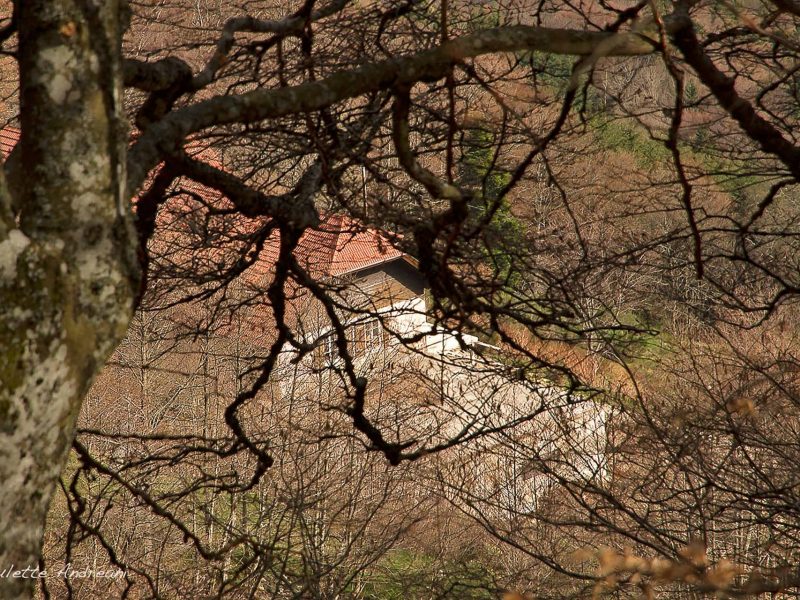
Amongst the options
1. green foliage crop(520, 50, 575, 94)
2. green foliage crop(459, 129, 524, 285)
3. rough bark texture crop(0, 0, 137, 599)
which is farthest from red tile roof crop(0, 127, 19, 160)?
rough bark texture crop(0, 0, 137, 599)

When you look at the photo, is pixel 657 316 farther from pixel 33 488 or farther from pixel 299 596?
pixel 33 488

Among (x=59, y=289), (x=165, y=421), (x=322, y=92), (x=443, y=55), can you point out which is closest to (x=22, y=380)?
(x=59, y=289)

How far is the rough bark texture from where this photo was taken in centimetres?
170

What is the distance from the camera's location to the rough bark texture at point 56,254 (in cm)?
170

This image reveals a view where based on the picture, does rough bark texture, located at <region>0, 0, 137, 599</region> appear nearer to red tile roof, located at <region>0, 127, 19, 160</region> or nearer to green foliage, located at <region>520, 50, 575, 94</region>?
green foliage, located at <region>520, 50, 575, 94</region>

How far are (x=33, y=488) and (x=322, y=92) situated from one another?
54.6 inches

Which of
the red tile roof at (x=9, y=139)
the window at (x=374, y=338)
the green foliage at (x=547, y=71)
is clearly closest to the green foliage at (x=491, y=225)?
the green foliage at (x=547, y=71)

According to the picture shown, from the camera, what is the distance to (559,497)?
39.5ft

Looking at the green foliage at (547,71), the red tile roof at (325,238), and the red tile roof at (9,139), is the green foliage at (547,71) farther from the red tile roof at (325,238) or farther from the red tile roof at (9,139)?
the red tile roof at (9,139)

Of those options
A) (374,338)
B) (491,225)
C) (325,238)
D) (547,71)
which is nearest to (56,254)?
(491,225)

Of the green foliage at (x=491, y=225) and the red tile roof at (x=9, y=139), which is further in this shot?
the red tile roof at (x=9, y=139)

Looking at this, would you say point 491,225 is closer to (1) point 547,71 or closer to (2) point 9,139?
(1) point 547,71

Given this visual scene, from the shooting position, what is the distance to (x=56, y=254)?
1.78m

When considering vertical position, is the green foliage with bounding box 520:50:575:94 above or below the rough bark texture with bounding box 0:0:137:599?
above
